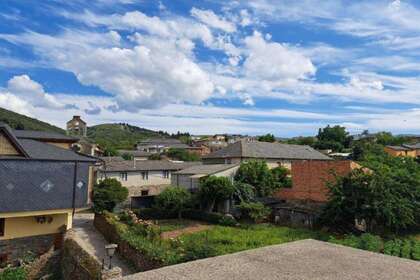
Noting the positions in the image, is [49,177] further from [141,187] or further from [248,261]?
[141,187]

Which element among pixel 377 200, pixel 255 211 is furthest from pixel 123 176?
pixel 377 200

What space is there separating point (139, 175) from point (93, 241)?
69.8 ft

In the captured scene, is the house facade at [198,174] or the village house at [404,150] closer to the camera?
the house facade at [198,174]

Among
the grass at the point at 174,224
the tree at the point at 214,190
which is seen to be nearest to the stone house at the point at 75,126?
the grass at the point at 174,224

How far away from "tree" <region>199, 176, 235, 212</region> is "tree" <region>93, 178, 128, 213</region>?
785 cm

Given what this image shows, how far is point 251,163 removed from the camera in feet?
109

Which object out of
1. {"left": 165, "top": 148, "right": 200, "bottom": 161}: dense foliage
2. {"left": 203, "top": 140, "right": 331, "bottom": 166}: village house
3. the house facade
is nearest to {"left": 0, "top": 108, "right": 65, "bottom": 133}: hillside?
{"left": 165, "top": 148, "right": 200, "bottom": 161}: dense foliage

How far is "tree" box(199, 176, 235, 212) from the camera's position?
28.4 metres

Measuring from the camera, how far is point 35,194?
19.0m

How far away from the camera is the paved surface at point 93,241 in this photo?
16608 mm

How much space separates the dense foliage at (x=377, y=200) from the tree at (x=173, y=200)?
11.5m

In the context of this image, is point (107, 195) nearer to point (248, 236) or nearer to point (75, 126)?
point (248, 236)

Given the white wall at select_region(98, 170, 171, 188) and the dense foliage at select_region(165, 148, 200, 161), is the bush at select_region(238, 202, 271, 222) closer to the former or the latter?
the white wall at select_region(98, 170, 171, 188)

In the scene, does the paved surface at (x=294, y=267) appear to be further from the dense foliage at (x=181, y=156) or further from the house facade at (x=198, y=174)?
the dense foliage at (x=181, y=156)
